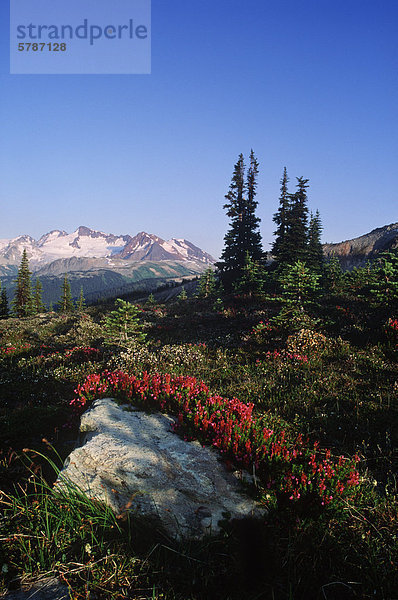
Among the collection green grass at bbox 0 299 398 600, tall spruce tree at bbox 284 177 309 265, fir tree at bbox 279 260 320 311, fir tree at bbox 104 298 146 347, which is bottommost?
green grass at bbox 0 299 398 600

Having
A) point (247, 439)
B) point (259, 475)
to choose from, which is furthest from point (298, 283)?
point (259, 475)

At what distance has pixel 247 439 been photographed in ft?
14.5

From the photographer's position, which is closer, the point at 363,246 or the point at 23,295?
the point at 23,295

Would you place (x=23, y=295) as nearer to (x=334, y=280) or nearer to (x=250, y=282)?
(x=250, y=282)

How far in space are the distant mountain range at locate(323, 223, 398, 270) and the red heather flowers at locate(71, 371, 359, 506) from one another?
1837 inches

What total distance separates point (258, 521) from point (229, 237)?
2869cm

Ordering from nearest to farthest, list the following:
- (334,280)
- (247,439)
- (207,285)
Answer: (247,439)
(334,280)
(207,285)

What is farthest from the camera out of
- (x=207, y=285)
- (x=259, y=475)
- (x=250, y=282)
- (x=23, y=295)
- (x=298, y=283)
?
(x=23, y=295)

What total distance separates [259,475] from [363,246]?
179ft

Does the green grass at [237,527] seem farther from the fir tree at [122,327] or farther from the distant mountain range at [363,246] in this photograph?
the distant mountain range at [363,246]

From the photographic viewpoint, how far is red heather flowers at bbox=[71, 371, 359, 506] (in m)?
3.67

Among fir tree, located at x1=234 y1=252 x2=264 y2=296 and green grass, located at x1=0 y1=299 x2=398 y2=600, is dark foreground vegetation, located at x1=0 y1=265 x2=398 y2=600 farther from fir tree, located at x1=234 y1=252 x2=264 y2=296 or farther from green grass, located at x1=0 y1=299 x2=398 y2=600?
fir tree, located at x1=234 y1=252 x2=264 y2=296

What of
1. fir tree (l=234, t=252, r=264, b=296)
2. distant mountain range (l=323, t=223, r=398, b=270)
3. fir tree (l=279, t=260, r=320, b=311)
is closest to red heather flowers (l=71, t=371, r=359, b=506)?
fir tree (l=279, t=260, r=320, b=311)

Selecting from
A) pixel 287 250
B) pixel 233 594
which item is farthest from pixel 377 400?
pixel 287 250
